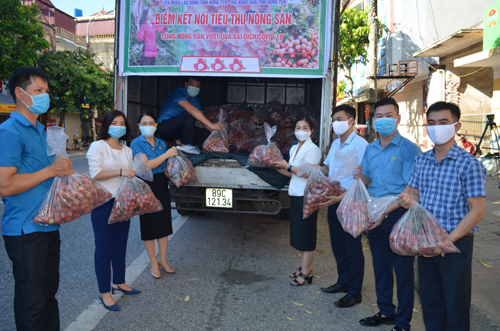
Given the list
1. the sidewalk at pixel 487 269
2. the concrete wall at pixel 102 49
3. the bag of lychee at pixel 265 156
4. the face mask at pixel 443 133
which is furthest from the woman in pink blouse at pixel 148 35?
the concrete wall at pixel 102 49

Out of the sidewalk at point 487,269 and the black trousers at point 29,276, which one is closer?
the black trousers at point 29,276

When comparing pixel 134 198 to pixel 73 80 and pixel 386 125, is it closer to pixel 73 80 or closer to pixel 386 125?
pixel 386 125

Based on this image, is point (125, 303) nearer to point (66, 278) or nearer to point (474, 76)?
point (66, 278)

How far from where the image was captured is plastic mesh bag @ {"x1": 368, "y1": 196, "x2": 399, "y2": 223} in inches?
107

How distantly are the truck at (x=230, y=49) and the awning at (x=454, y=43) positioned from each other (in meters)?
10.1

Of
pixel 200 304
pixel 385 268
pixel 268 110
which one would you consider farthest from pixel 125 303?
pixel 268 110

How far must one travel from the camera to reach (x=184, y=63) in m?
4.28

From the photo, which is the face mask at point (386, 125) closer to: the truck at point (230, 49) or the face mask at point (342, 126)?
the face mask at point (342, 126)

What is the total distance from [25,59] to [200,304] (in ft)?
49.5

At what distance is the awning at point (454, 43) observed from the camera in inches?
470

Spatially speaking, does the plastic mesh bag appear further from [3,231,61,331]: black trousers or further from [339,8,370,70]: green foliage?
[339,8,370,70]: green foliage

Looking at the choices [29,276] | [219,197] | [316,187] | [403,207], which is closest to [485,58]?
[316,187]

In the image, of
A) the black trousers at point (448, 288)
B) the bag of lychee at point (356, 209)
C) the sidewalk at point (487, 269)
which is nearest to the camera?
the black trousers at point (448, 288)

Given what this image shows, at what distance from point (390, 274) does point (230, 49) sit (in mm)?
2863
